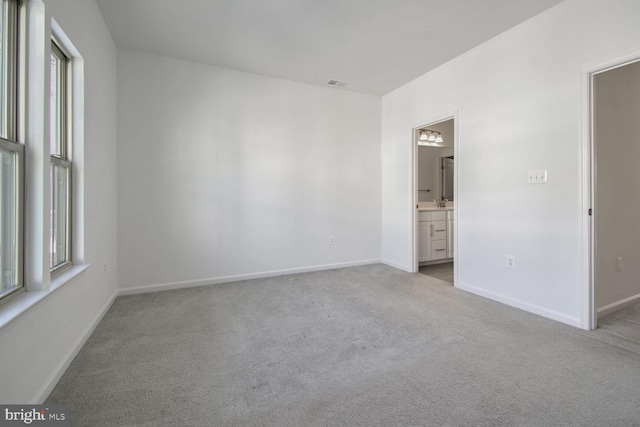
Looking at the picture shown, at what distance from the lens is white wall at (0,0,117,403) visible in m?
1.28

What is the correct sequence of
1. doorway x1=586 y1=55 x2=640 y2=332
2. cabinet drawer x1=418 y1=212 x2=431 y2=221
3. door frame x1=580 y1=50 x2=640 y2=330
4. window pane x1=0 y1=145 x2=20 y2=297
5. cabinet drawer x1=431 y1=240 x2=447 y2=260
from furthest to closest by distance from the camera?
cabinet drawer x1=431 y1=240 x2=447 y2=260 → cabinet drawer x1=418 y1=212 x2=431 y2=221 → doorway x1=586 y1=55 x2=640 y2=332 → door frame x1=580 y1=50 x2=640 y2=330 → window pane x1=0 y1=145 x2=20 y2=297

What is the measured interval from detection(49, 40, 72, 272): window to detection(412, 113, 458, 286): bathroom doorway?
3.61 metres

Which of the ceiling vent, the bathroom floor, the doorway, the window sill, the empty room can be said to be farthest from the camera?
the ceiling vent

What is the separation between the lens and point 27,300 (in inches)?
53.9

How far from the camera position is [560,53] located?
2.38 metres

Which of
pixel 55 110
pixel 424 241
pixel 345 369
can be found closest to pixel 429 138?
pixel 424 241

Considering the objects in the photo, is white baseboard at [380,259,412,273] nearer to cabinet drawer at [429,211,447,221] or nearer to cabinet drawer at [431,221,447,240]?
cabinet drawer at [431,221,447,240]

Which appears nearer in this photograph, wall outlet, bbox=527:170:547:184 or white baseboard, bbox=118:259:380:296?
wall outlet, bbox=527:170:547:184

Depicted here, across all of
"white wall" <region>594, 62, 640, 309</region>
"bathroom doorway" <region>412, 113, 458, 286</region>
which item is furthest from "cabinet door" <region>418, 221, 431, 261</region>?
"white wall" <region>594, 62, 640, 309</region>

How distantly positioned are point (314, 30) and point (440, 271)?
3.55 metres

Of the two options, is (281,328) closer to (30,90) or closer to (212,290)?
(212,290)

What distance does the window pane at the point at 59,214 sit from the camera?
1870mm

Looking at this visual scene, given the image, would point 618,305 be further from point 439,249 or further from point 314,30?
point 314,30

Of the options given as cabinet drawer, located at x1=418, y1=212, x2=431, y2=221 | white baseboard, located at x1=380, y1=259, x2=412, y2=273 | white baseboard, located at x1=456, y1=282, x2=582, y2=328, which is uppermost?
cabinet drawer, located at x1=418, y1=212, x2=431, y2=221
